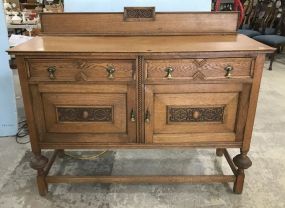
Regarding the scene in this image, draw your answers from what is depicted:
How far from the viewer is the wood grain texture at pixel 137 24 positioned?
63.6 inches

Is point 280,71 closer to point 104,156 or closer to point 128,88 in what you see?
point 104,156

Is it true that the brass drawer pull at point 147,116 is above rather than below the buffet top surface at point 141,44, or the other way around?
below

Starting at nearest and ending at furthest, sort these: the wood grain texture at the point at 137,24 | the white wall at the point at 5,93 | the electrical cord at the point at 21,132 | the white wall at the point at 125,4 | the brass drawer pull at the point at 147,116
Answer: the brass drawer pull at the point at 147,116, the wood grain texture at the point at 137,24, the white wall at the point at 125,4, the white wall at the point at 5,93, the electrical cord at the point at 21,132

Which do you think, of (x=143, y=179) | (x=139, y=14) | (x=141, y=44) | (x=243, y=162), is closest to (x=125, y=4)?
(x=139, y=14)

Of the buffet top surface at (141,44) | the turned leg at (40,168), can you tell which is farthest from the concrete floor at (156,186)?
the buffet top surface at (141,44)

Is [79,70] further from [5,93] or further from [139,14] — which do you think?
[5,93]

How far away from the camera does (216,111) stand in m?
1.40

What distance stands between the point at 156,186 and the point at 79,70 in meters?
0.88

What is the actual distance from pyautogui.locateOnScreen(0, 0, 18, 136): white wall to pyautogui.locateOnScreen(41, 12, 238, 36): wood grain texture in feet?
1.92

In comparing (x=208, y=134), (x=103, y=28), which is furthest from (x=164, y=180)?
(x=103, y=28)

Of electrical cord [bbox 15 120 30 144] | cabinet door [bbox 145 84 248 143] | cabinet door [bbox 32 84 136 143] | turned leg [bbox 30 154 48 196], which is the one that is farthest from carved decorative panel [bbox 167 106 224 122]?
electrical cord [bbox 15 120 30 144]

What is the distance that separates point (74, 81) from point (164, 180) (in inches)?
30.4

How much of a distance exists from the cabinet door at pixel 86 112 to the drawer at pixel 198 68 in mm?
156

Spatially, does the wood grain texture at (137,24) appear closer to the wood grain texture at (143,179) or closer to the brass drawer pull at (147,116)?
the brass drawer pull at (147,116)
